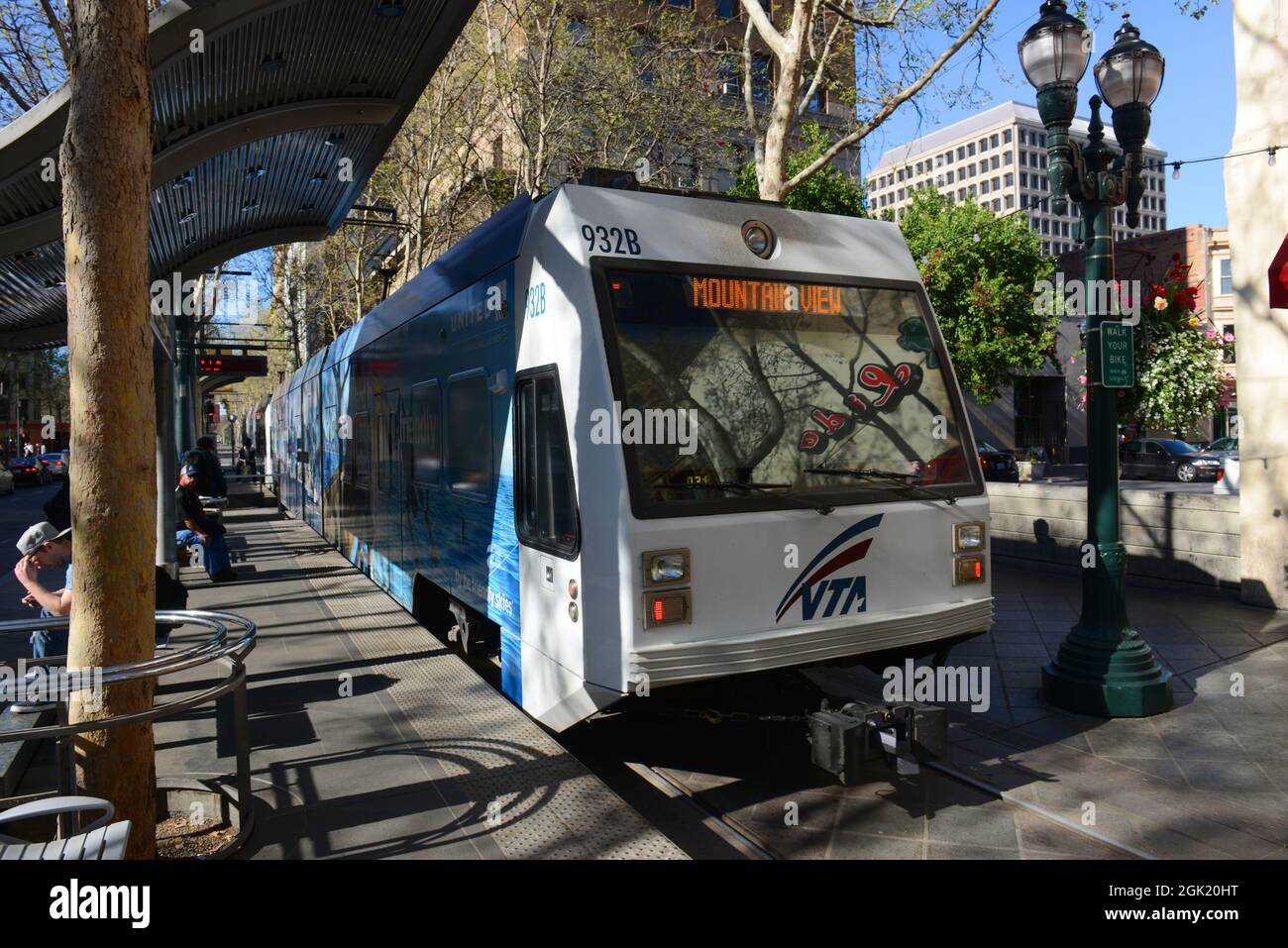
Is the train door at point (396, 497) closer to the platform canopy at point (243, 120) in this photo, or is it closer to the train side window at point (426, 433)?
the train side window at point (426, 433)

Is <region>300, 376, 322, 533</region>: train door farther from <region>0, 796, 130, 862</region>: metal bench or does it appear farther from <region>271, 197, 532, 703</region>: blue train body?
<region>0, 796, 130, 862</region>: metal bench

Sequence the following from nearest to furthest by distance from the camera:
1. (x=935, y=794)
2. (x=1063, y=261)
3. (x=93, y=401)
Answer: (x=93, y=401) → (x=935, y=794) → (x=1063, y=261)

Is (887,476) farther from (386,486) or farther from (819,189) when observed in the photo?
(819,189)

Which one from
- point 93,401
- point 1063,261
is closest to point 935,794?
point 93,401

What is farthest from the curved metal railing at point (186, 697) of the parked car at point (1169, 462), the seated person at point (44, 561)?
the parked car at point (1169, 462)

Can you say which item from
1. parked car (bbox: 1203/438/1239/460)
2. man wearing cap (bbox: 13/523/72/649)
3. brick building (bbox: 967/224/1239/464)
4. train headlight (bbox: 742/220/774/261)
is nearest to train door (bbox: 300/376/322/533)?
man wearing cap (bbox: 13/523/72/649)

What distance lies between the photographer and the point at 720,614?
4.68 meters

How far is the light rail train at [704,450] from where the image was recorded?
4.60 metres

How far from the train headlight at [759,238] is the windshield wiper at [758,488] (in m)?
1.33

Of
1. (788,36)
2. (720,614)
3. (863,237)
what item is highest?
(788,36)

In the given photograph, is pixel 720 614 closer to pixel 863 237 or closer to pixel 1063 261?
pixel 863 237

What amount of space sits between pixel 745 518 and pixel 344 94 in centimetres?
587

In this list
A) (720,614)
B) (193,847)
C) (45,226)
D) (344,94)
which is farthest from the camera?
(344,94)

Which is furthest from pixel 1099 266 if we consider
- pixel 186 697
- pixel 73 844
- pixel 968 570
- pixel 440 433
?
pixel 73 844
